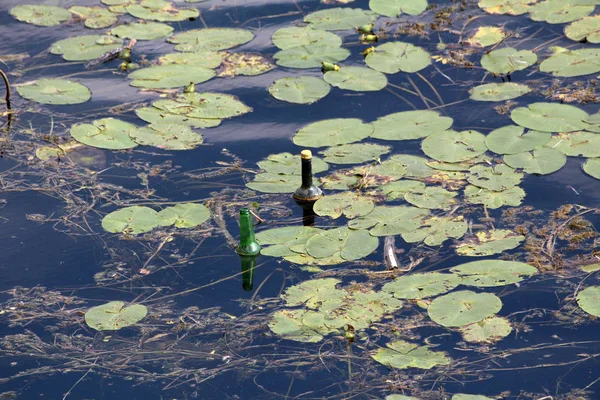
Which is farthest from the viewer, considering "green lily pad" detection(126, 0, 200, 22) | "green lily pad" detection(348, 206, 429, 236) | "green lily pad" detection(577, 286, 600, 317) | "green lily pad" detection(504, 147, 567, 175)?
"green lily pad" detection(126, 0, 200, 22)

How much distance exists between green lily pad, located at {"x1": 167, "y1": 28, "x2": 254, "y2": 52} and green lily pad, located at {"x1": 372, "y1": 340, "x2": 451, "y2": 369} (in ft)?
10.7

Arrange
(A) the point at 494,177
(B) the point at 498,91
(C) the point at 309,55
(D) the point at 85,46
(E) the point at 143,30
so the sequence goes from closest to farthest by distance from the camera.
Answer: (A) the point at 494,177 → (B) the point at 498,91 → (C) the point at 309,55 → (D) the point at 85,46 → (E) the point at 143,30

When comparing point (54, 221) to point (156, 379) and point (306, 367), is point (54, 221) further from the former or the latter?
point (306, 367)

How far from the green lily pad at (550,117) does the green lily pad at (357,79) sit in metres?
0.94

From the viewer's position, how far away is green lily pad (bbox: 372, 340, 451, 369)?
383cm

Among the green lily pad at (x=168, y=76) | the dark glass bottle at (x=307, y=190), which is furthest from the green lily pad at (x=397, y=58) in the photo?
the dark glass bottle at (x=307, y=190)

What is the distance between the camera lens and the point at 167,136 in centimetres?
555

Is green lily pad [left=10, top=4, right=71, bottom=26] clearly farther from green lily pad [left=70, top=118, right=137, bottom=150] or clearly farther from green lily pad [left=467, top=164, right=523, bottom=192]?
green lily pad [left=467, top=164, right=523, bottom=192]

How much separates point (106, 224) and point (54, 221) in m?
0.34

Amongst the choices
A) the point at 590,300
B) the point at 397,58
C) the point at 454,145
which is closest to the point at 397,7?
the point at 397,58

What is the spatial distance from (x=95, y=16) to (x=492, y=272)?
4.12 metres

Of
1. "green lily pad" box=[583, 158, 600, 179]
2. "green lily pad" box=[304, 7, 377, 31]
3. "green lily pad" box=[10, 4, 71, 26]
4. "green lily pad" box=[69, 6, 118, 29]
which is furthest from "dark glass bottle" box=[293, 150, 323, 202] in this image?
"green lily pad" box=[10, 4, 71, 26]

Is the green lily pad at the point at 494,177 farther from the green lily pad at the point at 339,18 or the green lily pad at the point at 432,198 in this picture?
the green lily pad at the point at 339,18

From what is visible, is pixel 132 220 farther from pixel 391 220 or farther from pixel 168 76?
pixel 168 76
